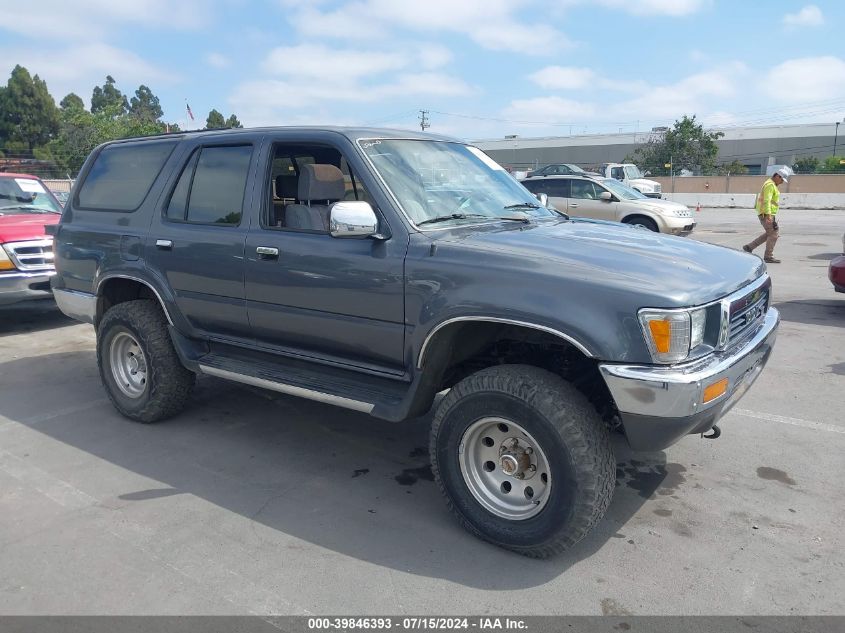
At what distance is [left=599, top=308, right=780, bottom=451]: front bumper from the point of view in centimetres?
284

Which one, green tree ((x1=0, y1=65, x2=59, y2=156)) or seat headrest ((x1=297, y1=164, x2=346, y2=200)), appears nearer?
seat headrest ((x1=297, y1=164, x2=346, y2=200))

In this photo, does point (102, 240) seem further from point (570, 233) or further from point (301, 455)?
point (570, 233)

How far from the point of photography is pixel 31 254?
7.78 metres

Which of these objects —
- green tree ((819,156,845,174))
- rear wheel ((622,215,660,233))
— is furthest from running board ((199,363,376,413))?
green tree ((819,156,845,174))

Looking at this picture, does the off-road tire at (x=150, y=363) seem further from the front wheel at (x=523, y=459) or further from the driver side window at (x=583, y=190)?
the driver side window at (x=583, y=190)

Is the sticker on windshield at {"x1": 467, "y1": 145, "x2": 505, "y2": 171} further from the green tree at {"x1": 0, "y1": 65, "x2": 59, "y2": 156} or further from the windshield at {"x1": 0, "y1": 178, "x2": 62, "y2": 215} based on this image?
the green tree at {"x1": 0, "y1": 65, "x2": 59, "y2": 156}

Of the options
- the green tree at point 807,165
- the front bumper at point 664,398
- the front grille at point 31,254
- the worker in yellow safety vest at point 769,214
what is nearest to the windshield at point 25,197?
the front grille at point 31,254

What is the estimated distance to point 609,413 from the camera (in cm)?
363

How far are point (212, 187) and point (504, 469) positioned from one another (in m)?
2.71

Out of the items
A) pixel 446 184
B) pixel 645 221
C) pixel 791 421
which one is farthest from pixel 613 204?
A: pixel 446 184

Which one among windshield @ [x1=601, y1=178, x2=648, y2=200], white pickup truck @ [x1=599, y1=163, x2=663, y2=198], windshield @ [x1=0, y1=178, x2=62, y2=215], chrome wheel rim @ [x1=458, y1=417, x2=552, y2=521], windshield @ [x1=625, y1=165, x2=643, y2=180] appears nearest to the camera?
chrome wheel rim @ [x1=458, y1=417, x2=552, y2=521]

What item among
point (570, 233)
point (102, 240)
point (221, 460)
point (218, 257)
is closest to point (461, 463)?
point (570, 233)

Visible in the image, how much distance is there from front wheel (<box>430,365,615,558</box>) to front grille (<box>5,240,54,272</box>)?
637 centimetres

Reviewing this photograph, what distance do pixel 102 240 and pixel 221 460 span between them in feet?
6.45
